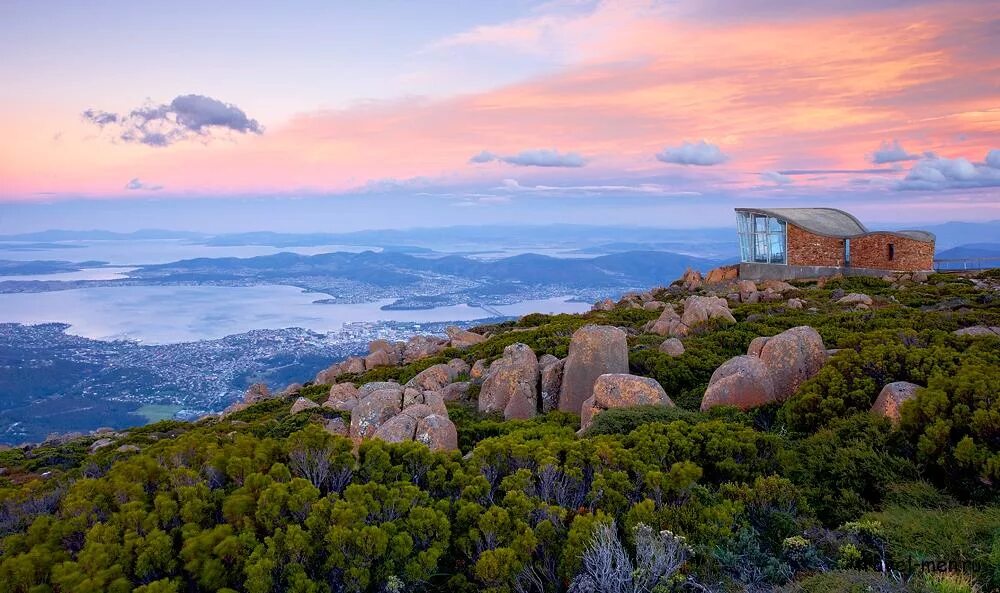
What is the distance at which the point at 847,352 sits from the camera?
11234 millimetres

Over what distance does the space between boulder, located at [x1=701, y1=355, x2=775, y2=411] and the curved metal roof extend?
108ft

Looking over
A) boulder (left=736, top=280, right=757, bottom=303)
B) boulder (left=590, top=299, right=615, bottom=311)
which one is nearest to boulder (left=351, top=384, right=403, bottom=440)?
boulder (left=736, top=280, right=757, bottom=303)

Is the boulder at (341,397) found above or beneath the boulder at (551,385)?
beneath

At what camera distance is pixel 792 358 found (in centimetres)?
1309

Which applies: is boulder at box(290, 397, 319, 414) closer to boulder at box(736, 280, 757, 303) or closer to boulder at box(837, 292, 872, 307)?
boulder at box(837, 292, 872, 307)

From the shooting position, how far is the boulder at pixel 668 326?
21656 millimetres

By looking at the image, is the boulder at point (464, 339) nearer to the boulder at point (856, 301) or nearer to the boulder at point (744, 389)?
the boulder at point (856, 301)

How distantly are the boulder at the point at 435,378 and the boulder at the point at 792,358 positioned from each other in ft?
35.6

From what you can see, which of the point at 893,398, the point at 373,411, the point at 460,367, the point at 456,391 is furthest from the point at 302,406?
the point at 893,398

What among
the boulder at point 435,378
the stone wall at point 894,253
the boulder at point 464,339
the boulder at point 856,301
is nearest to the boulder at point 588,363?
the boulder at point 435,378

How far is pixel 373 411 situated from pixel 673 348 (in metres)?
9.43

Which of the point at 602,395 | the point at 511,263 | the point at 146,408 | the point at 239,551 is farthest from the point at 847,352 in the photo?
the point at 511,263

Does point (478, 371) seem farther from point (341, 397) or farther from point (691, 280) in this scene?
point (691, 280)

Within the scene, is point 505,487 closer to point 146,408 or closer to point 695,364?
point 695,364
